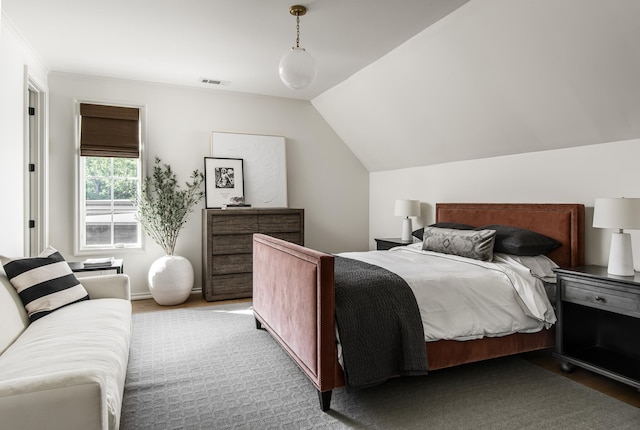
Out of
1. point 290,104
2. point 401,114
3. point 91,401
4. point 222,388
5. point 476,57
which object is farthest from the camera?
point 290,104

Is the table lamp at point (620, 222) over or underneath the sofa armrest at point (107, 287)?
over

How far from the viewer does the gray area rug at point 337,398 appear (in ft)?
7.10

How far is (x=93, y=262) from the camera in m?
3.86

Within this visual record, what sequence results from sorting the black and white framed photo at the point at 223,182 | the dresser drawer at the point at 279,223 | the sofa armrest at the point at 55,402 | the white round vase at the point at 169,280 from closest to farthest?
the sofa armrest at the point at 55,402 < the white round vase at the point at 169,280 < the dresser drawer at the point at 279,223 < the black and white framed photo at the point at 223,182

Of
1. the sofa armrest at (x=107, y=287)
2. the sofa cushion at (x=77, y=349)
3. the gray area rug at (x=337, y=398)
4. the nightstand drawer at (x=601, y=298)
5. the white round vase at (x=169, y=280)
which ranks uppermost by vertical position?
the nightstand drawer at (x=601, y=298)

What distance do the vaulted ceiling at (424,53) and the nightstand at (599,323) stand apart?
44.8 inches

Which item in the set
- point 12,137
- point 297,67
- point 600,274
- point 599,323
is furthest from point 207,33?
point 599,323

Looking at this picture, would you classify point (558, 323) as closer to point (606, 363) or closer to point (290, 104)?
point (606, 363)

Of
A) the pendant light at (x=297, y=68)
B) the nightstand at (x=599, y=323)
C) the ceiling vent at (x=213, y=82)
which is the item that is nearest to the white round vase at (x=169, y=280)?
the ceiling vent at (x=213, y=82)

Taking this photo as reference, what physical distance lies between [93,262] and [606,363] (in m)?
4.21

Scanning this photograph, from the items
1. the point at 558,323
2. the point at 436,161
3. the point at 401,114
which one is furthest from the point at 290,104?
the point at 558,323

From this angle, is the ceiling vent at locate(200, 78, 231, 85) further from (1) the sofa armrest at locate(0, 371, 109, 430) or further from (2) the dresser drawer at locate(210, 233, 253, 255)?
(1) the sofa armrest at locate(0, 371, 109, 430)

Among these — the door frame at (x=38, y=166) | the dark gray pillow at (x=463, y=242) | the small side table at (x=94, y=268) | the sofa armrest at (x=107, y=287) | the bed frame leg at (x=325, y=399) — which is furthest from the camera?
the door frame at (x=38, y=166)

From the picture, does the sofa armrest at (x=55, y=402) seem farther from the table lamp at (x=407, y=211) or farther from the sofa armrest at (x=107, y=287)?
the table lamp at (x=407, y=211)
